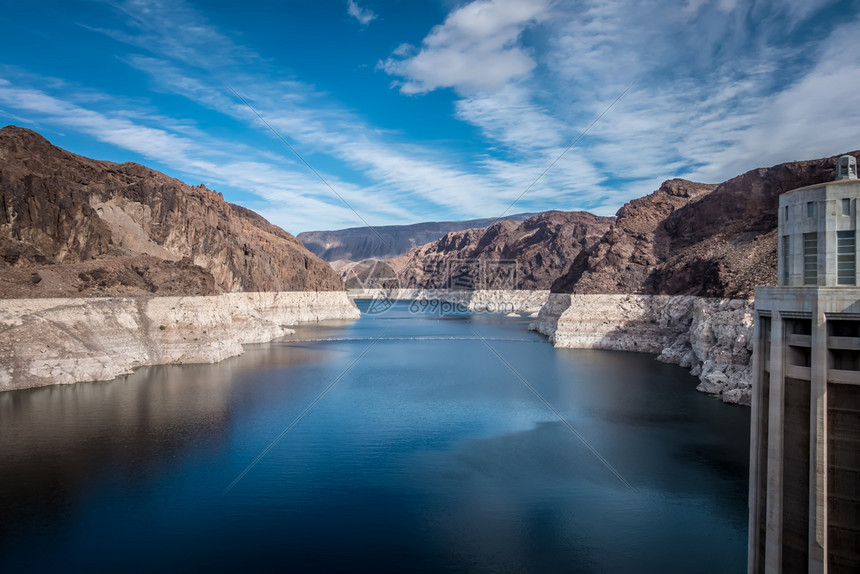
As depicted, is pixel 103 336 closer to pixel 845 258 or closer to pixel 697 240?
pixel 845 258

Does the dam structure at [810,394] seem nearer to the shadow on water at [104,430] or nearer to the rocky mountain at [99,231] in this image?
the shadow on water at [104,430]

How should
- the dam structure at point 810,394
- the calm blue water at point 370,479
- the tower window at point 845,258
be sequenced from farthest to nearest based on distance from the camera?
the calm blue water at point 370,479
the tower window at point 845,258
the dam structure at point 810,394

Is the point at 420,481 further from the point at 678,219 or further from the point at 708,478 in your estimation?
the point at 678,219

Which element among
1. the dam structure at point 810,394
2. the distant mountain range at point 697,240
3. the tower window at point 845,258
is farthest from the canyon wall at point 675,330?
the tower window at point 845,258

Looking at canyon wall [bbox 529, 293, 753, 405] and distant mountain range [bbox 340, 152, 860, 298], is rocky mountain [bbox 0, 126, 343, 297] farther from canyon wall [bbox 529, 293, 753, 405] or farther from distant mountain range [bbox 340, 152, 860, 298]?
distant mountain range [bbox 340, 152, 860, 298]

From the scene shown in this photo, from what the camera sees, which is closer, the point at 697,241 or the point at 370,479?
the point at 370,479

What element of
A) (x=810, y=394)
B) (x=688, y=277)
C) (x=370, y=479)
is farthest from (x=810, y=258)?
(x=688, y=277)
